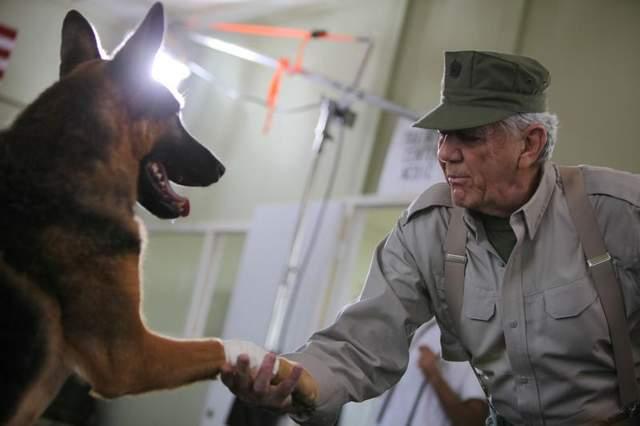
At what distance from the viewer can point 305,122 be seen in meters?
6.73

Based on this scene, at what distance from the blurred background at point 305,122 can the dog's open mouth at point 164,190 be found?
306cm

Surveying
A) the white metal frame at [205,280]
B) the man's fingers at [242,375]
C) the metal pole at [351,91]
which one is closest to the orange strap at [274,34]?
the metal pole at [351,91]

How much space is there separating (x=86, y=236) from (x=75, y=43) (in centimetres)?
47

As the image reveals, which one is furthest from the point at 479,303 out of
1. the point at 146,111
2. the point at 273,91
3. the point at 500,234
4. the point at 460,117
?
the point at 273,91

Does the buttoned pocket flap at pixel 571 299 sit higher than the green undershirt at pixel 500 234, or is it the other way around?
the green undershirt at pixel 500 234

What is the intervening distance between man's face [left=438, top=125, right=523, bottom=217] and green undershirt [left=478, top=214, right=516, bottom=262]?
9 centimetres

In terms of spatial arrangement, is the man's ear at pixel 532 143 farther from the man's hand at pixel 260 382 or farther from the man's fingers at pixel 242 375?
the man's fingers at pixel 242 375

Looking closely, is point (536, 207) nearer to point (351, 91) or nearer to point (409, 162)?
point (409, 162)

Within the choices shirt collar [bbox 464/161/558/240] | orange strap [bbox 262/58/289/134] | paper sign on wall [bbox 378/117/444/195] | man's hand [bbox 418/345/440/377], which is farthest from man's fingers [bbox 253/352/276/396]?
orange strap [bbox 262/58/289/134]

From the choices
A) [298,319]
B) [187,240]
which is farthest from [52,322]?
[187,240]

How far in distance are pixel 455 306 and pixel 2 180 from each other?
119cm

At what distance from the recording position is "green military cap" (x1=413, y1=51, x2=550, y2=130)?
2.11 metres

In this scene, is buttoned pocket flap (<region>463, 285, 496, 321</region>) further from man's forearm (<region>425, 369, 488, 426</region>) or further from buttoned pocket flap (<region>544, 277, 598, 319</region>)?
man's forearm (<region>425, 369, 488, 426</region>)

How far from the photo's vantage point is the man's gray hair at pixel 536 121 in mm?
2152
